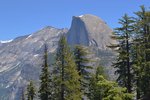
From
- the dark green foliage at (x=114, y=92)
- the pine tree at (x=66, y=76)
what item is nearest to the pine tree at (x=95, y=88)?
the pine tree at (x=66, y=76)

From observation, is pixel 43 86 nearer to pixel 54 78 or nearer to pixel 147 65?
pixel 54 78

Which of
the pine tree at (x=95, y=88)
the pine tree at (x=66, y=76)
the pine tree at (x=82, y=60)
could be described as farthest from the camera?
the pine tree at (x=95, y=88)

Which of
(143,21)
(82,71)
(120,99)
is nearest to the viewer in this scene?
(120,99)

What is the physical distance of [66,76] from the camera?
2178 inches

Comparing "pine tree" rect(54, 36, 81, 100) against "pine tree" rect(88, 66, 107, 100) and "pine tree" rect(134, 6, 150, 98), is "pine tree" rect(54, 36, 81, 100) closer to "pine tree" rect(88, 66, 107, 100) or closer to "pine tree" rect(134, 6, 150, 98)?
"pine tree" rect(88, 66, 107, 100)

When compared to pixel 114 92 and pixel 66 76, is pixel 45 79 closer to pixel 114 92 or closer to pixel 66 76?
pixel 66 76

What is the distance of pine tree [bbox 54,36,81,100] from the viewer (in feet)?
177

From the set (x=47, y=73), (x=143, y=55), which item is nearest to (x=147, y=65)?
(x=143, y=55)

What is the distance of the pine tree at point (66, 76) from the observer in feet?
177

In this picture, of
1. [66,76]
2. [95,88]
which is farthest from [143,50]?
[95,88]

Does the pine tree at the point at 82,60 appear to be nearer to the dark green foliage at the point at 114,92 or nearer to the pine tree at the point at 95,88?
the pine tree at the point at 95,88

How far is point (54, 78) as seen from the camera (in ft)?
182

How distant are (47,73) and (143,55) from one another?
1782 cm

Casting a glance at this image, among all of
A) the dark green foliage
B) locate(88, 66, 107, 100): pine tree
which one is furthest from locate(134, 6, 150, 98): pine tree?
the dark green foliage
